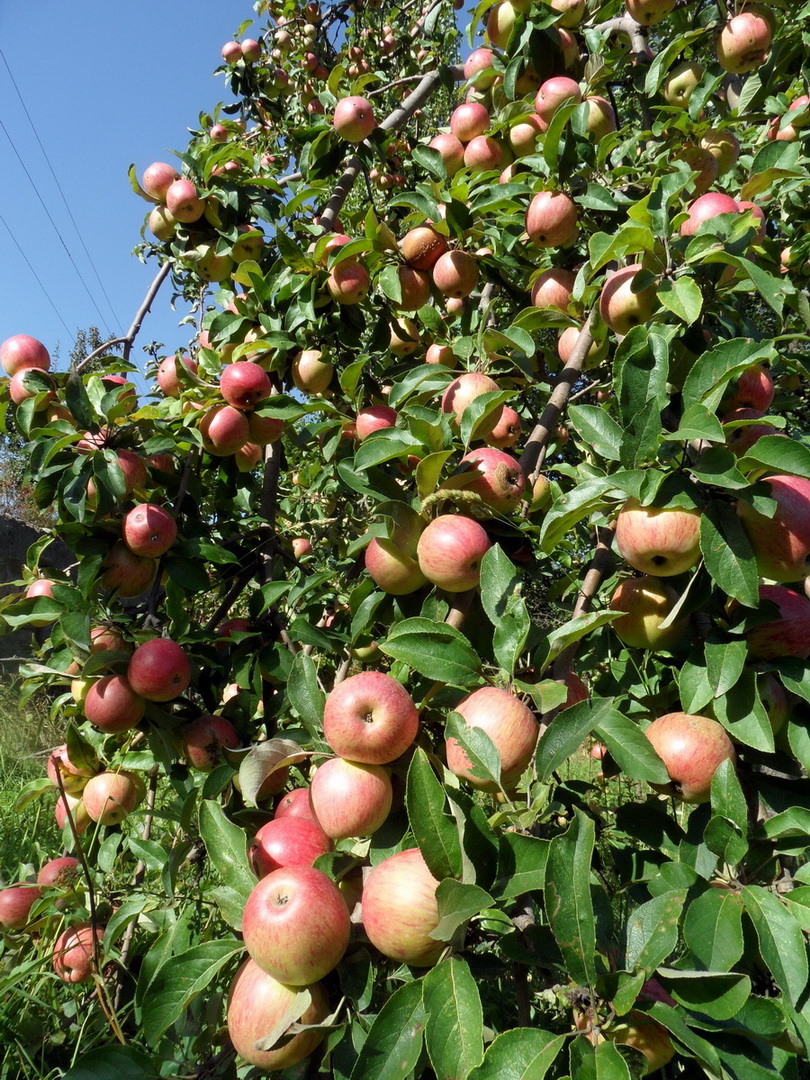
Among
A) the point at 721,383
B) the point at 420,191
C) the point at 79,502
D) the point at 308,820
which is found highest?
the point at 420,191

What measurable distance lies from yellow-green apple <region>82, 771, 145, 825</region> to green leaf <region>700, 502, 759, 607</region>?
1.38 meters

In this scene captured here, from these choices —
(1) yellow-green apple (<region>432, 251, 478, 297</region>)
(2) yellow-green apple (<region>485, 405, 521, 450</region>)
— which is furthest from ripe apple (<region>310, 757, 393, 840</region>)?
(1) yellow-green apple (<region>432, 251, 478, 297</region>)

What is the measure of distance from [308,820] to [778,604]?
0.76 meters

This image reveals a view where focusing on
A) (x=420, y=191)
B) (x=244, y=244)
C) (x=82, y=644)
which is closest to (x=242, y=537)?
(x=82, y=644)

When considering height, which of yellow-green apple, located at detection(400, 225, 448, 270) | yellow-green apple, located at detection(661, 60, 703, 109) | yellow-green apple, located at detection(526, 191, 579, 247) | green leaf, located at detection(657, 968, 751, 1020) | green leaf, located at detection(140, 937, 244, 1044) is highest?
yellow-green apple, located at detection(661, 60, 703, 109)

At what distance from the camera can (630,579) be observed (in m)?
1.10

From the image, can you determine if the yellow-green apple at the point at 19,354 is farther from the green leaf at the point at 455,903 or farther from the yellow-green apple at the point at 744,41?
the yellow-green apple at the point at 744,41

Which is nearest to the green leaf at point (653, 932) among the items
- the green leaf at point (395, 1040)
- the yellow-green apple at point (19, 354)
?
the green leaf at point (395, 1040)

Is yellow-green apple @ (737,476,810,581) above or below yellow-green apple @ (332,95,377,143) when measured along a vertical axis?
below

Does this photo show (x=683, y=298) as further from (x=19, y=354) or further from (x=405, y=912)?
(x=19, y=354)

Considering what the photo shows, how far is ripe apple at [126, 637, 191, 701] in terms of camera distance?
1.34 metres

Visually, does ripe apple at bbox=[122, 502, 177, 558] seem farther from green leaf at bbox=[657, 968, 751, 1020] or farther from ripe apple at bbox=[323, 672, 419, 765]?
green leaf at bbox=[657, 968, 751, 1020]

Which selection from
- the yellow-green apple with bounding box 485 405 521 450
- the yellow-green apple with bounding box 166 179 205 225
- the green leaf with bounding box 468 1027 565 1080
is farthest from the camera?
the yellow-green apple with bounding box 166 179 205 225

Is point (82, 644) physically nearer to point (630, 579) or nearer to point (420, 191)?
point (630, 579)
